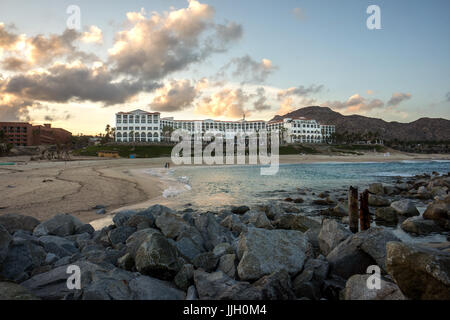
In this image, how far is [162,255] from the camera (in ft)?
17.6

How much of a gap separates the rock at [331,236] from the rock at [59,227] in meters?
8.78

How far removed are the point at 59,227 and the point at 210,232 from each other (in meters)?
5.52

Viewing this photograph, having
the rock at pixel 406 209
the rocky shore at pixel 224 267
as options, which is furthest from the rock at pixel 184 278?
the rock at pixel 406 209

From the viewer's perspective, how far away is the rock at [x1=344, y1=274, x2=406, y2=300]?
13.5 ft

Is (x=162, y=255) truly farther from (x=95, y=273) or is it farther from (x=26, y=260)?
(x=26, y=260)

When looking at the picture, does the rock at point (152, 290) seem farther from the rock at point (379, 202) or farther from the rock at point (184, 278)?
the rock at point (379, 202)

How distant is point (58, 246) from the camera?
6.86 m

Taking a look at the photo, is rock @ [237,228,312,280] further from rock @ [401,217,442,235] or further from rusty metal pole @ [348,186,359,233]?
rock @ [401,217,442,235]

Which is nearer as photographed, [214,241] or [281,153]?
[214,241]

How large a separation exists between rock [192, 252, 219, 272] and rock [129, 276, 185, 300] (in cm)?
88

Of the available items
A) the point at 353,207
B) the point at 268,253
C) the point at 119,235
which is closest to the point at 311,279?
the point at 268,253
